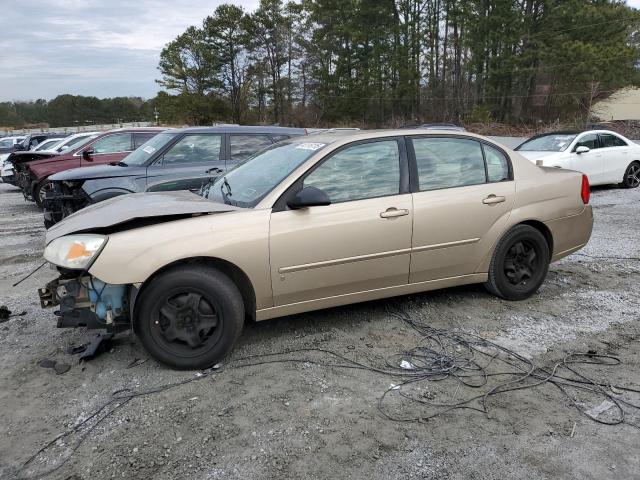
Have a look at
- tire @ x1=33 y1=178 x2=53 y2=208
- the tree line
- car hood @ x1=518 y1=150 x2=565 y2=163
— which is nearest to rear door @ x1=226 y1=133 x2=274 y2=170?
tire @ x1=33 y1=178 x2=53 y2=208

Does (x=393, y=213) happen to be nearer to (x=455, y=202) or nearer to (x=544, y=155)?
(x=455, y=202)

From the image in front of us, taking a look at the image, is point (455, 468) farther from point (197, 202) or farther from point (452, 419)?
point (197, 202)

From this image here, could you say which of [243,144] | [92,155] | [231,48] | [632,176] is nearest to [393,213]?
[243,144]

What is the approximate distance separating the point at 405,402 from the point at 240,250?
152 centimetres

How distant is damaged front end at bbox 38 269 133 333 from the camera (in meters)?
3.48

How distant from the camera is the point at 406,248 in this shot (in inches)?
164

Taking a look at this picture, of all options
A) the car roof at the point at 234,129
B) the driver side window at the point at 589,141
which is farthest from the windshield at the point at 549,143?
the car roof at the point at 234,129

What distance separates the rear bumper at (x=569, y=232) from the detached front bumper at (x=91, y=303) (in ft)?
12.7

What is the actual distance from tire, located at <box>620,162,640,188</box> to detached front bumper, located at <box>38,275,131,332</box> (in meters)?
12.9

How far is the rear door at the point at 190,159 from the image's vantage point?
743 cm

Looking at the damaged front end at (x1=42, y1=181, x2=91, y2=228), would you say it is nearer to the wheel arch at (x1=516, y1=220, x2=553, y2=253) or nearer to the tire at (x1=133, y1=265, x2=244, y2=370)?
the tire at (x1=133, y1=265, x2=244, y2=370)

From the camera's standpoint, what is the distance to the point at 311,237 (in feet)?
12.5

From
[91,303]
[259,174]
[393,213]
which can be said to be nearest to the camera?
[91,303]

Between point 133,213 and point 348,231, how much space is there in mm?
1600
